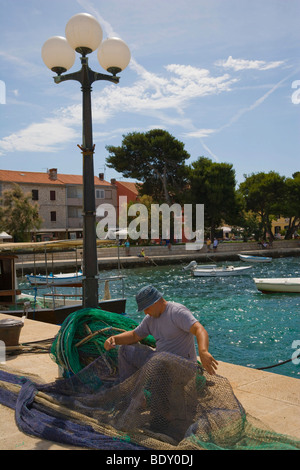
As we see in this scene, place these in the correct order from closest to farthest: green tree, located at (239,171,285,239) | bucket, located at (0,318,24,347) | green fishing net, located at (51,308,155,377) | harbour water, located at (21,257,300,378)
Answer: green fishing net, located at (51,308,155,377) < bucket, located at (0,318,24,347) < harbour water, located at (21,257,300,378) < green tree, located at (239,171,285,239)

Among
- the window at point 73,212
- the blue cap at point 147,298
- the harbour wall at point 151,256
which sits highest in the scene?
the window at point 73,212

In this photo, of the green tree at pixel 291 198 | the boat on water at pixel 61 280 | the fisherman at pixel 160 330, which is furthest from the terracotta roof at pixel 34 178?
the fisherman at pixel 160 330

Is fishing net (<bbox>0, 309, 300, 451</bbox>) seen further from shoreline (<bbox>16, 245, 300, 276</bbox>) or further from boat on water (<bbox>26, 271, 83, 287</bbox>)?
shoreline (<bbox>16, 245, 300, 276</bbox>)

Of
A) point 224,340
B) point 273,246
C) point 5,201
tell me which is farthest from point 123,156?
point 224,340

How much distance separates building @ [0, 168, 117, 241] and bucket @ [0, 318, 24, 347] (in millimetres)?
46520

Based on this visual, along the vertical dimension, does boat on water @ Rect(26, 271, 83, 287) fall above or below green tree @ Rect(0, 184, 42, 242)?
below

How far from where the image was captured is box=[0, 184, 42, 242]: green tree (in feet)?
136

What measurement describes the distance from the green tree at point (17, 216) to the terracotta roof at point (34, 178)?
373 inches

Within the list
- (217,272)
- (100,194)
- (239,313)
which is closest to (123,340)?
(239,313)

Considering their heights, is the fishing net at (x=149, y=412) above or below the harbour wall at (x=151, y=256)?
above

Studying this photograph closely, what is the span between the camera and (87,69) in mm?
6211

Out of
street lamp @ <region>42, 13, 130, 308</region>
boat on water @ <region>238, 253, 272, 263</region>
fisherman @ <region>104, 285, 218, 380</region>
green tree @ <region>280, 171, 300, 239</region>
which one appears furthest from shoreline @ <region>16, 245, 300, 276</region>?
fisherman @ <region>104, 285, 218, 380</region>

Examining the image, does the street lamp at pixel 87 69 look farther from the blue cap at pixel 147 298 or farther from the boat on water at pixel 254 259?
the boat on water at pixel 254 259

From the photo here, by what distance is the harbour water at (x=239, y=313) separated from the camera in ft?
39.7
